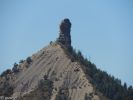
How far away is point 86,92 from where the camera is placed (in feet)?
581

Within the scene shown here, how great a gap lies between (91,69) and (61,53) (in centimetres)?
1167

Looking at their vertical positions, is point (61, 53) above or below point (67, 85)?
above

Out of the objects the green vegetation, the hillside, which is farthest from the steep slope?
the green vegetation

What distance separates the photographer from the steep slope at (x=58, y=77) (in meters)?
179

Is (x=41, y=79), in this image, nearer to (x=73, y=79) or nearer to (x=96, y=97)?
(x=73, y=79)

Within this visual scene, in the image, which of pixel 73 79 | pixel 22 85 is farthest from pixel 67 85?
pixel 22 85

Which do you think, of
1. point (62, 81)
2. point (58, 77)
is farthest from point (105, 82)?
point (58, 77)

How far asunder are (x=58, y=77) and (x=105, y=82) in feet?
50.3

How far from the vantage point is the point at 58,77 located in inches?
7382

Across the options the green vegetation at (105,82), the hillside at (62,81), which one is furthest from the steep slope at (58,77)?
the green vegetation at (105,82)

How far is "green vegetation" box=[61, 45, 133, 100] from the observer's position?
17888 cm

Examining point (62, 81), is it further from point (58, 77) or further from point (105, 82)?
point (105, 82)

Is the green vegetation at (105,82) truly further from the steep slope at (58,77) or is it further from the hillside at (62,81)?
the steep slope at (58,77)

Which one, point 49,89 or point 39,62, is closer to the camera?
point 49,89
